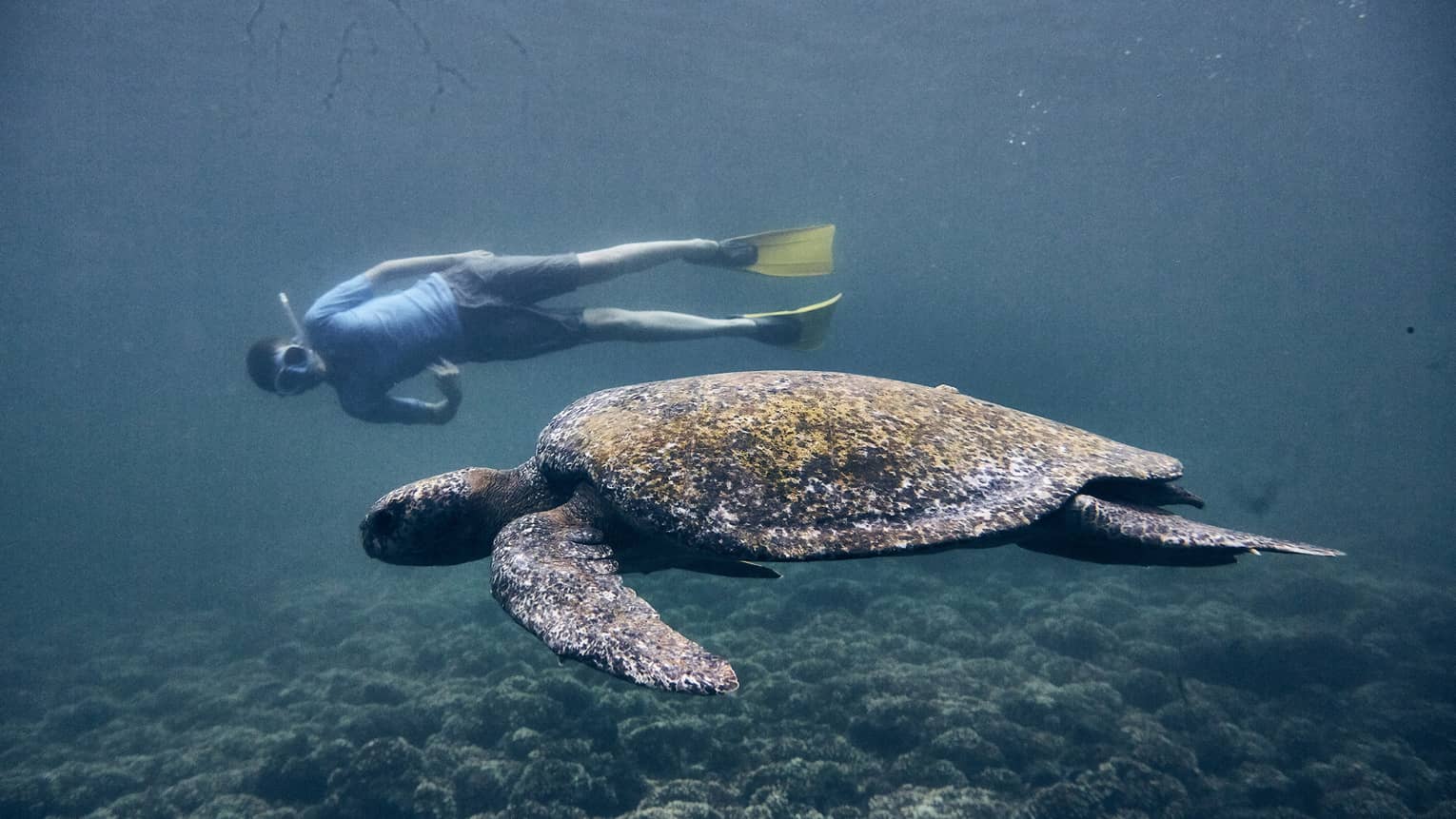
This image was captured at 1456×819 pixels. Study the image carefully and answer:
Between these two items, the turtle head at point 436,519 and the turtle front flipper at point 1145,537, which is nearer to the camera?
the turtle front flipper at point 1145,537

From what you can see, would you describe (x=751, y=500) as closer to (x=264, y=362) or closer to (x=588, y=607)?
(x=588, y=607)

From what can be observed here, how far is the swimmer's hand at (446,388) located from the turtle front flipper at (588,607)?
464cm

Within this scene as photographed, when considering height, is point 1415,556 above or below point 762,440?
below

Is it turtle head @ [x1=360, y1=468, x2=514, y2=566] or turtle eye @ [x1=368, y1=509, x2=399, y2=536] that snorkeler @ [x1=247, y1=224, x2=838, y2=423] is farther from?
turtle eye @ [x1=368, y1=509, x2=399, y2=536]

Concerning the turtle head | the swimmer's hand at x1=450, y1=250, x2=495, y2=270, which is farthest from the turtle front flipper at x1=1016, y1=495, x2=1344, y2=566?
the swimmer's hand at x1=450, y1=250, x2=495, y2=270

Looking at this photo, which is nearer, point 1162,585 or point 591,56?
point 1162,585

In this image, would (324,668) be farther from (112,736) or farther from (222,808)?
(222,808)

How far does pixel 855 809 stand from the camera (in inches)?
217

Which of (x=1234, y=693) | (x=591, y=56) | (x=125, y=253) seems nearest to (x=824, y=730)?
(x=1234, y=693)

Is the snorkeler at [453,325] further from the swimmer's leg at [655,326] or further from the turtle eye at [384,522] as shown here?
the turtle eye at [384,522]

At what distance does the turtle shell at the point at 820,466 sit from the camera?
2711mm

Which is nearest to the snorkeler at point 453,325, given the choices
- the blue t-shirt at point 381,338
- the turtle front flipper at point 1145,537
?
the blue t-shirt at point 381,338

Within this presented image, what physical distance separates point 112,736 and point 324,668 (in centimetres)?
272

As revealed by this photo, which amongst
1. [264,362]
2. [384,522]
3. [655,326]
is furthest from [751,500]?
[264,362]
